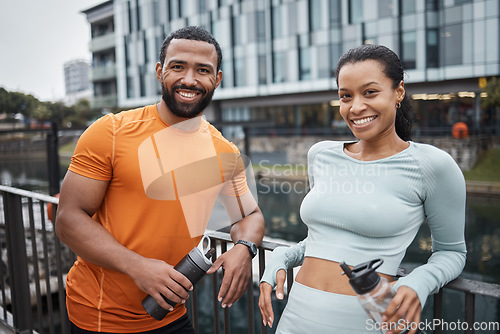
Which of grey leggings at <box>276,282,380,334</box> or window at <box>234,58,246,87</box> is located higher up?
window at <box>234,58,246,87</box>

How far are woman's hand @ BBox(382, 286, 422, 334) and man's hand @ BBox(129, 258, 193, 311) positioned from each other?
749 millimetres

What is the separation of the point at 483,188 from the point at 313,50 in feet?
45.7

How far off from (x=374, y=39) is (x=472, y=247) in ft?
51.2

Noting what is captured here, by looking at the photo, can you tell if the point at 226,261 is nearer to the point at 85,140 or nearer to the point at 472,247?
the point at 85,140

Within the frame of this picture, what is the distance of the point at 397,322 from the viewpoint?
1304mm

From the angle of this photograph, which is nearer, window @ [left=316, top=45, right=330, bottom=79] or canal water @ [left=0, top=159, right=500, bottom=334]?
canal water @ [left=0, top=159, right=500, bottom=334]

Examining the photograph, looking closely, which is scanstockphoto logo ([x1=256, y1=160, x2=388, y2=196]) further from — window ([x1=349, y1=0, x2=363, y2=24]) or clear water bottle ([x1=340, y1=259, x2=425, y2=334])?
window ([x1=349, y1=0, x2=363, y2=24])

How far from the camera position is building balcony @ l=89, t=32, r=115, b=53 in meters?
42.9

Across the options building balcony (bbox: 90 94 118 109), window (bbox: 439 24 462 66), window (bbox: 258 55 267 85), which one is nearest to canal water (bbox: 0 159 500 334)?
window (bbox: 258 55 267 85)

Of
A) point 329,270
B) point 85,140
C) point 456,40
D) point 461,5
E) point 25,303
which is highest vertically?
point 461,5

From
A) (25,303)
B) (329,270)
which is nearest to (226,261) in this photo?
(329,270)

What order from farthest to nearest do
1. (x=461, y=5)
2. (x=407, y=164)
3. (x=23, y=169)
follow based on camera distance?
(x=23, y=169), (x=461, y=5), (x=407, y=164)

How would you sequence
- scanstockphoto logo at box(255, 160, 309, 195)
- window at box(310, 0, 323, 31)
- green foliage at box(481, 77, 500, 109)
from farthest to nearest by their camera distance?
1. window at box(310, 0, 323, 31)
2. scanstockphoto logo at box(255, 160, 309, 195)
3. green foliage at box(481, 77, 500, 109)

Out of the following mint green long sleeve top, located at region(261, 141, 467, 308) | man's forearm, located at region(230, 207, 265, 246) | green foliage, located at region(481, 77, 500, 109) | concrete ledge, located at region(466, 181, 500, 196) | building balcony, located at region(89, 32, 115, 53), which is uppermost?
building balcony, located at region(89, 32, 115, 53)
